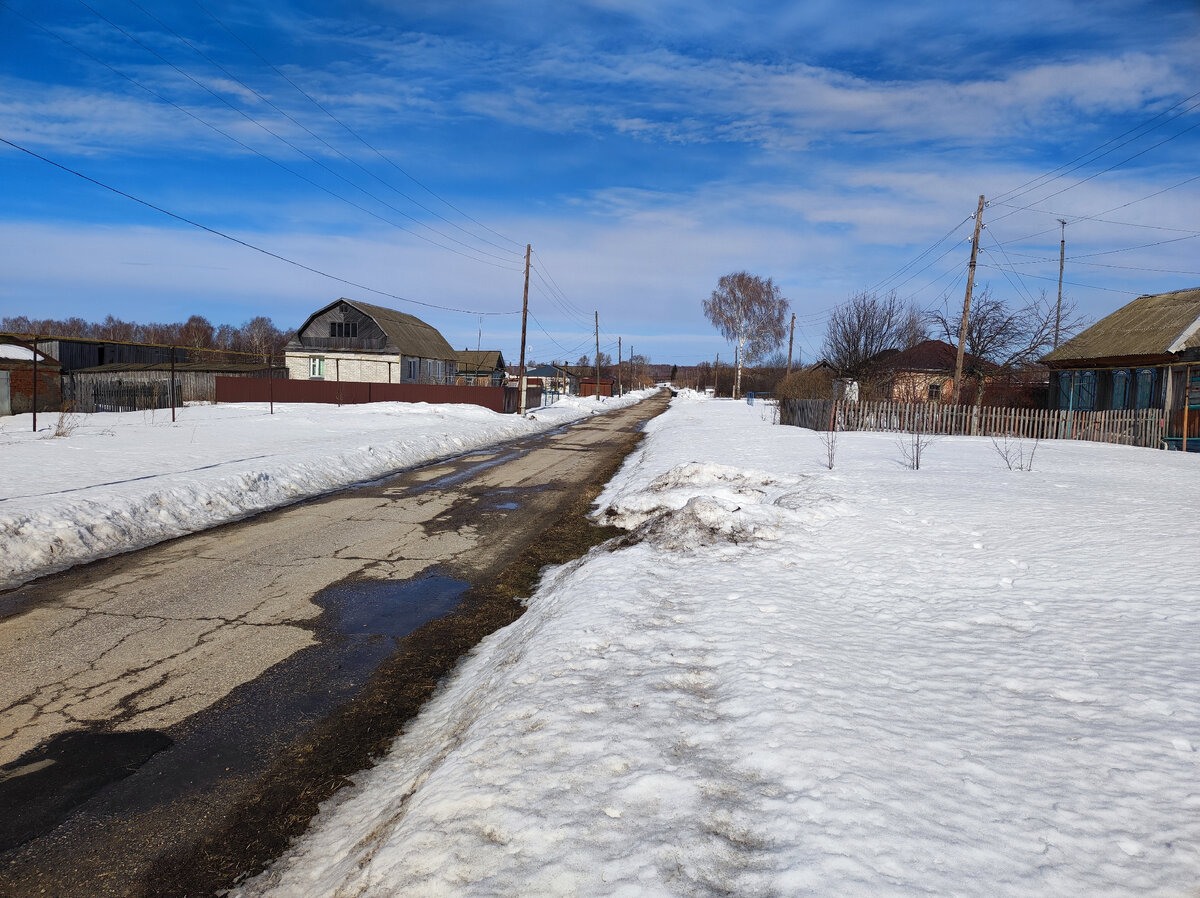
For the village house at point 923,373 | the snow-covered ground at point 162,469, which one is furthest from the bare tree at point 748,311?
the snow-covered ground at point 162,469

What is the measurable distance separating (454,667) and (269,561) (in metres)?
3.45

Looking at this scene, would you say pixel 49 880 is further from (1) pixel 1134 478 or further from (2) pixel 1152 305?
(2) pixel 1152 305

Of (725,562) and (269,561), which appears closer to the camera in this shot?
(725,562)

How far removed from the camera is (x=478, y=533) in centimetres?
845

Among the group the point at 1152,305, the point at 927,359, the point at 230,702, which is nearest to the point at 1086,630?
the point at 230,702

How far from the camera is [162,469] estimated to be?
1117cm

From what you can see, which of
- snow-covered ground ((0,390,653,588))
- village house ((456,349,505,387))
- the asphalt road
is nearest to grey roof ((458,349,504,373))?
village house ((456,349,505,387))

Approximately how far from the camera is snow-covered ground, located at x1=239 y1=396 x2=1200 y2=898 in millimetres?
2191

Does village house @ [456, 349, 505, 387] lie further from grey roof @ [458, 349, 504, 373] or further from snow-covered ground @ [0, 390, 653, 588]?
snow-covered ground @ [0, 390, 653, 588]

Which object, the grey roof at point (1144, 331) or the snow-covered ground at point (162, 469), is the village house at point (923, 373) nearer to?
the grey roof at point (1144, 331)

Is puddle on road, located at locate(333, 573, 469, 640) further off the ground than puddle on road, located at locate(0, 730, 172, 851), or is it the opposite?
puddle on road, located at locate(333, 573, 469, 640)

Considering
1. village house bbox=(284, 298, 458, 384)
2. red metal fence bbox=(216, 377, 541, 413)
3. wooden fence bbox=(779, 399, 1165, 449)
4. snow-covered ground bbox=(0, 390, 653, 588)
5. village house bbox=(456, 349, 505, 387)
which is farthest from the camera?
village house bbox=(456, 349, 505, 387)

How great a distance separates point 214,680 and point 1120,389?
89.1 ft

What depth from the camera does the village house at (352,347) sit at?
159ft
